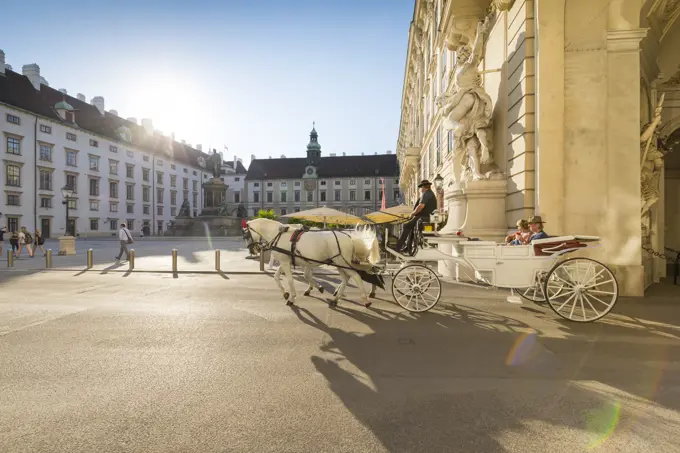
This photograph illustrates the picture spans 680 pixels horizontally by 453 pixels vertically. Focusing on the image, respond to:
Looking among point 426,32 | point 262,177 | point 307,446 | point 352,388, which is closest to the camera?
point 307,446

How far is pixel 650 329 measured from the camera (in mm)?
5645

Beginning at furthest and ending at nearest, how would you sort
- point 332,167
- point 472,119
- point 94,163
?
1. point 332,167
2. point 94,163
3. point 472,119

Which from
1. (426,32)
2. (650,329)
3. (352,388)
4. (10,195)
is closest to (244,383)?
(352,388)

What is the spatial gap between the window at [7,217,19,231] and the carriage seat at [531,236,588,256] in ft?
183

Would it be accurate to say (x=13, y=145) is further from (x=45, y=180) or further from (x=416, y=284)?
(x=416, y=284)

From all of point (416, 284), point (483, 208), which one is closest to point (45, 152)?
point (483, 208)

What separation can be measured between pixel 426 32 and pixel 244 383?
95.0 feet

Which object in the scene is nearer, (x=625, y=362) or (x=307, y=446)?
(x=307, y=446)

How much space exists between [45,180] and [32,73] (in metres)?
16.4

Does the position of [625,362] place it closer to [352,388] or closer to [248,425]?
[352,388]

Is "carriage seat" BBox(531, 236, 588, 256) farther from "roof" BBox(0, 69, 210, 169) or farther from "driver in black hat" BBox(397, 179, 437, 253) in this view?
"roof" BBox(0, 69, 210, 169)

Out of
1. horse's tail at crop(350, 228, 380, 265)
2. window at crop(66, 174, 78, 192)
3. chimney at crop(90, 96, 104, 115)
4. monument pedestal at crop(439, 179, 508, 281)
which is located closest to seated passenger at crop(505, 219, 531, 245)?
monument pedestal at crop(439, 179, 508, 281)

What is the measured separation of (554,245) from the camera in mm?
6031

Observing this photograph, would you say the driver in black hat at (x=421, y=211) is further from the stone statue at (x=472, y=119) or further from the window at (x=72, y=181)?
the window at (x=72, y=181)
